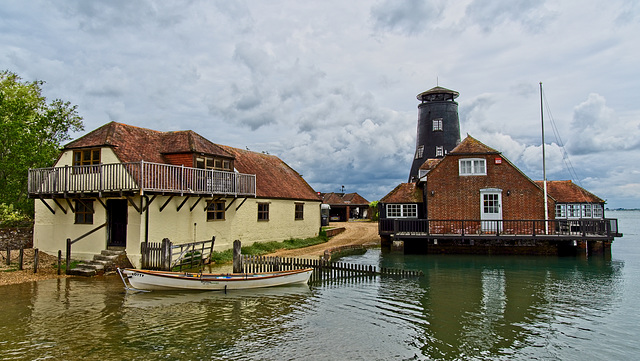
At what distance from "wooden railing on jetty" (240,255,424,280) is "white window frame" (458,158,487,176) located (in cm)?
1114

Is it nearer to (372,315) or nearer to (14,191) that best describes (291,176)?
(14,191)

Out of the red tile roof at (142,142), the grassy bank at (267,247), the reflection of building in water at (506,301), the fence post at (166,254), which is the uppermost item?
the red tile roof at (142,142)

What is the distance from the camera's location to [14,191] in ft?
91.1

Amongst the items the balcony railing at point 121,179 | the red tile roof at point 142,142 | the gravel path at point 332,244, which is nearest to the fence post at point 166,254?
the balcony railing at point 121,179

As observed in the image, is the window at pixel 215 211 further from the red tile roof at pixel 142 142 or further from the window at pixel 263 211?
the window at pixel 263 211

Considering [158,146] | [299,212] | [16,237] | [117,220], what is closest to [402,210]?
[299,212]

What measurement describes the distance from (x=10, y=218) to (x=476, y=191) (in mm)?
28852

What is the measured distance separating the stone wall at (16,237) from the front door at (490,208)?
2827 centimetres

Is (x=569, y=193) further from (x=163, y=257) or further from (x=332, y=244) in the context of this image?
(x=163, y=257)

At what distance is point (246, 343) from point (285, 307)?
3833mm

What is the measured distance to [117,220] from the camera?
21344 mm

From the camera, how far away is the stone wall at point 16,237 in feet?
79.0

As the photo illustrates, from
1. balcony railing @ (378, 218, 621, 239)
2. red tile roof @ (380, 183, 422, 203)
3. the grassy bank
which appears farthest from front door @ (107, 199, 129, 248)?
red tile roof @ (380, 183, 422, 203)

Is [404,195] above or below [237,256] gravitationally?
above
